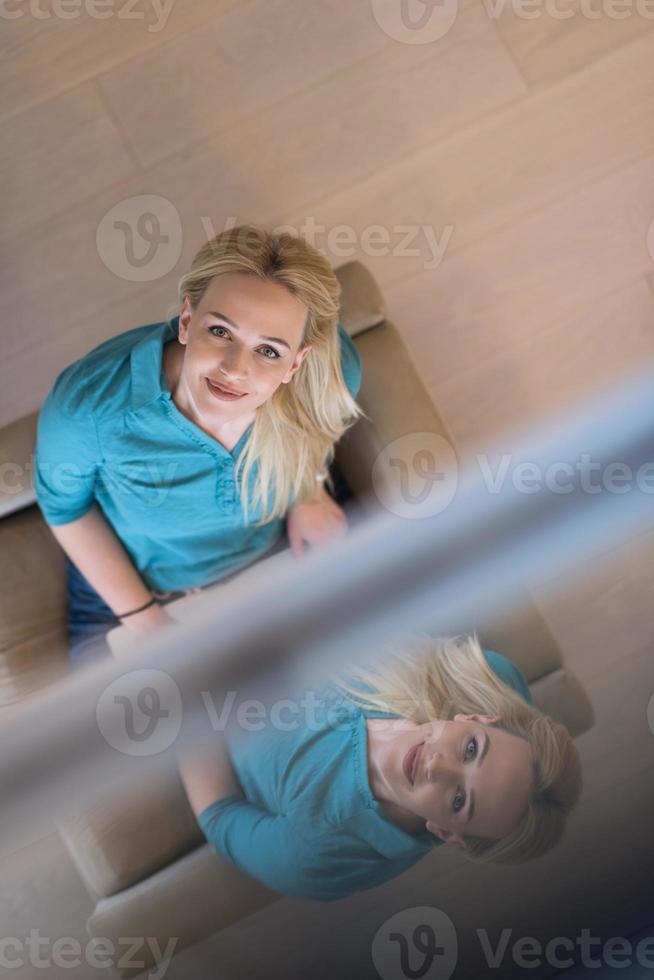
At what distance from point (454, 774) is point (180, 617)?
1.55 ft

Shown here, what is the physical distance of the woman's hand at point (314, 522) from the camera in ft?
3.79

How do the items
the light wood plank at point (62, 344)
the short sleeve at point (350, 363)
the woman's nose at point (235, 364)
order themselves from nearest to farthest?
the woman's nose at point (235, 364)
the short sleeve at point (350, 363)
the light wood plank at point (62, 344)

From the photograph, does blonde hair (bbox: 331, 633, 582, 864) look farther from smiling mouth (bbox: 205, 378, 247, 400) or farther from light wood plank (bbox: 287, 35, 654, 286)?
light wood plank (bbox: 287, 35, 654, 286)

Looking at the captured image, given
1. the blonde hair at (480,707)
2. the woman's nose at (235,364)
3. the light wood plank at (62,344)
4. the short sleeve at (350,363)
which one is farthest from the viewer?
the light wood plank at (62,344)

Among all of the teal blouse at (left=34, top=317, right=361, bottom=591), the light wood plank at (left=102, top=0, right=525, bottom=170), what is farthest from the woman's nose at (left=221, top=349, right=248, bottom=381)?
the light wood plank at (left=102, top=0, right=525, bottom=170)

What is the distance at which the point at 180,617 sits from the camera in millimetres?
1147

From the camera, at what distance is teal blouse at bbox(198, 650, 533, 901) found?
821 millimetres

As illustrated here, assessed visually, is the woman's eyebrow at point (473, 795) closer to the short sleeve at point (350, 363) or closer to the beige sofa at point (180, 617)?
the beige sofa at point (180, 617)

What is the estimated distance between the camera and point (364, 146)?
1.47m

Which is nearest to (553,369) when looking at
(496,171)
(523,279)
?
(523,279)

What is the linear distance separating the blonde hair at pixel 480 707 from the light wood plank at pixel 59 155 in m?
1.03

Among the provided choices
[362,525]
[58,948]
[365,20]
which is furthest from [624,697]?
[365,20]

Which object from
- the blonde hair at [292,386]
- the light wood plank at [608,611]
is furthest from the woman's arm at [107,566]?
the light wood plank at [608,611]

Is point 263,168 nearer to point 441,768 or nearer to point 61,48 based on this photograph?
point 61,48
